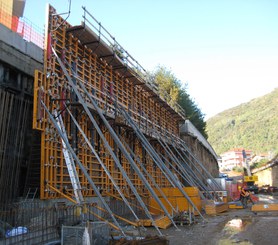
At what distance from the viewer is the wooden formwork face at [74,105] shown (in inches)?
447

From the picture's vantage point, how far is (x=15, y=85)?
1130cm

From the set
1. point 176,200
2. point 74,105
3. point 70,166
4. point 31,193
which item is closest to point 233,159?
point 176,200

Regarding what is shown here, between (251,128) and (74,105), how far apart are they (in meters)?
146

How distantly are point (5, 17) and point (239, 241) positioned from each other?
41.9 ft

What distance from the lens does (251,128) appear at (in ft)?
485

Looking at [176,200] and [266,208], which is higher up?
[176,200]

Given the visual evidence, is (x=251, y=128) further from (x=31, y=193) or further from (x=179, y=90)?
(x=31, y=193)

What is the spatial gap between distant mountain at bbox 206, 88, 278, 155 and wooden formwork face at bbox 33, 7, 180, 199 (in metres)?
111

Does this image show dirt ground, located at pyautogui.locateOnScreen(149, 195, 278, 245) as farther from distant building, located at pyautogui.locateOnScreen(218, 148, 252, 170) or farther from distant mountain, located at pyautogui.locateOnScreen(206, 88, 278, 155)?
distant building, located at pyautogui.locateOnScreen(218, 148, 252, 170)

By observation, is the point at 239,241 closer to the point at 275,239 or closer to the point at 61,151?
the point at 275,239

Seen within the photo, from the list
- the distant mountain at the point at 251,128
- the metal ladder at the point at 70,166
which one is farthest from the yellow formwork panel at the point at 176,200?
the distant mountain at the point at 251,128

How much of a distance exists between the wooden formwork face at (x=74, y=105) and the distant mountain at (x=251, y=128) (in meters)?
111

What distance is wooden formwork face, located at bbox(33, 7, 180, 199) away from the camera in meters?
11.4

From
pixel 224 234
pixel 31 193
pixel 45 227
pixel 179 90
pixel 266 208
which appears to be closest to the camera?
pixel 45 227
